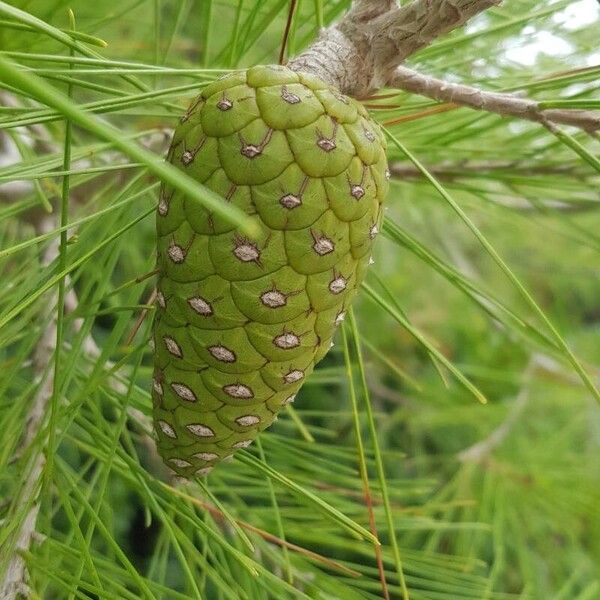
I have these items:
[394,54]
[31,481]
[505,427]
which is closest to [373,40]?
[394,54]

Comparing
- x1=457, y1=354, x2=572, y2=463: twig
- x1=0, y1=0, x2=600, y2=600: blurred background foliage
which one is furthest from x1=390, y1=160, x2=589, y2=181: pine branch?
x1=457, y1=354, x2=572, y2=463: twig

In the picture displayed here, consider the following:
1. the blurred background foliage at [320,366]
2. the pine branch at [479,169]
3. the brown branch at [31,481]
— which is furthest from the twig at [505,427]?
the brown branch at [31,481]

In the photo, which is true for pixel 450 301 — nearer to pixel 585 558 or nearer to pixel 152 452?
pixel 585 558

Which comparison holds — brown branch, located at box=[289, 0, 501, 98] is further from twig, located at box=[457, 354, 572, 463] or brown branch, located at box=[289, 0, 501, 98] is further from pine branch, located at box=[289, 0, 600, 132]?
twig, located at box=[457, 354, 572, 463]

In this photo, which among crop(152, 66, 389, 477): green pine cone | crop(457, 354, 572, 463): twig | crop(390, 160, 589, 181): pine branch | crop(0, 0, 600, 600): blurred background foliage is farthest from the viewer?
crop(457, 354, 572, 463): twig

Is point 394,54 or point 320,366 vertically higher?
point 394,54

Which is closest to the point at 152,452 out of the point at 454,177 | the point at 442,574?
the point at 442,574

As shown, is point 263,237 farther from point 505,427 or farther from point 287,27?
point 505,427
